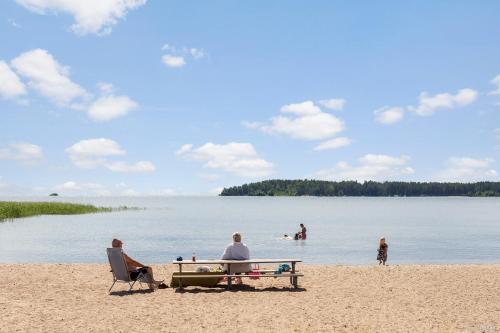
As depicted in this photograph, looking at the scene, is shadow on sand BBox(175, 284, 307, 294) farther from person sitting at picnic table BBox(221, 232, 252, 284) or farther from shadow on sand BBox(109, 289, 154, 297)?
shadow on sand BBox(109, 289, 154, 297)

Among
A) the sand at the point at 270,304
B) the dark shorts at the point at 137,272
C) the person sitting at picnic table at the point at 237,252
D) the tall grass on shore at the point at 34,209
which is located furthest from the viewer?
the tall grass on shore at the point at 34,209

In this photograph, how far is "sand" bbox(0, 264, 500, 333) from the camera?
10156 mm

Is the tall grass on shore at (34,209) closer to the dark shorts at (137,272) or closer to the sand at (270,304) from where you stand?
the sand at (270,304)

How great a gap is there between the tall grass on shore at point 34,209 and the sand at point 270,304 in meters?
51.4

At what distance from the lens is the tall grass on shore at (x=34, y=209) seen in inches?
2542

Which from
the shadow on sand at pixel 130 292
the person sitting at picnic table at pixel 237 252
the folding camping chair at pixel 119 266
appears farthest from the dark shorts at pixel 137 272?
the person sitting at picnic table at pixel 237 252

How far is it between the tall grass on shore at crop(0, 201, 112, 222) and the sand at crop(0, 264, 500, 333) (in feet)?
169

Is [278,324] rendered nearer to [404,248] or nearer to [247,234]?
[404,248]

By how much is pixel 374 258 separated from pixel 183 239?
18828 mm

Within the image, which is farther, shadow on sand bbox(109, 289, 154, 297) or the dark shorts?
the dark shorts

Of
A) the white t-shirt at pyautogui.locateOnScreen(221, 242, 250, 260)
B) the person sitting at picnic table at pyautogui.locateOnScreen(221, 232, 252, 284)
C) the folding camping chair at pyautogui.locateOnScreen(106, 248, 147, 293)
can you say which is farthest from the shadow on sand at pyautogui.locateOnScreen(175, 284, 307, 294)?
the folding camping chair at pyautogui.locateOnScreen(106, 248, 147, 293)

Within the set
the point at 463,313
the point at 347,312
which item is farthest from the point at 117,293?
the point at 463,313

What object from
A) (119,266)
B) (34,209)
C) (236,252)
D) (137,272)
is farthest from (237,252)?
(34,209)

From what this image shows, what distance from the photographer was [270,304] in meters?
12.3
